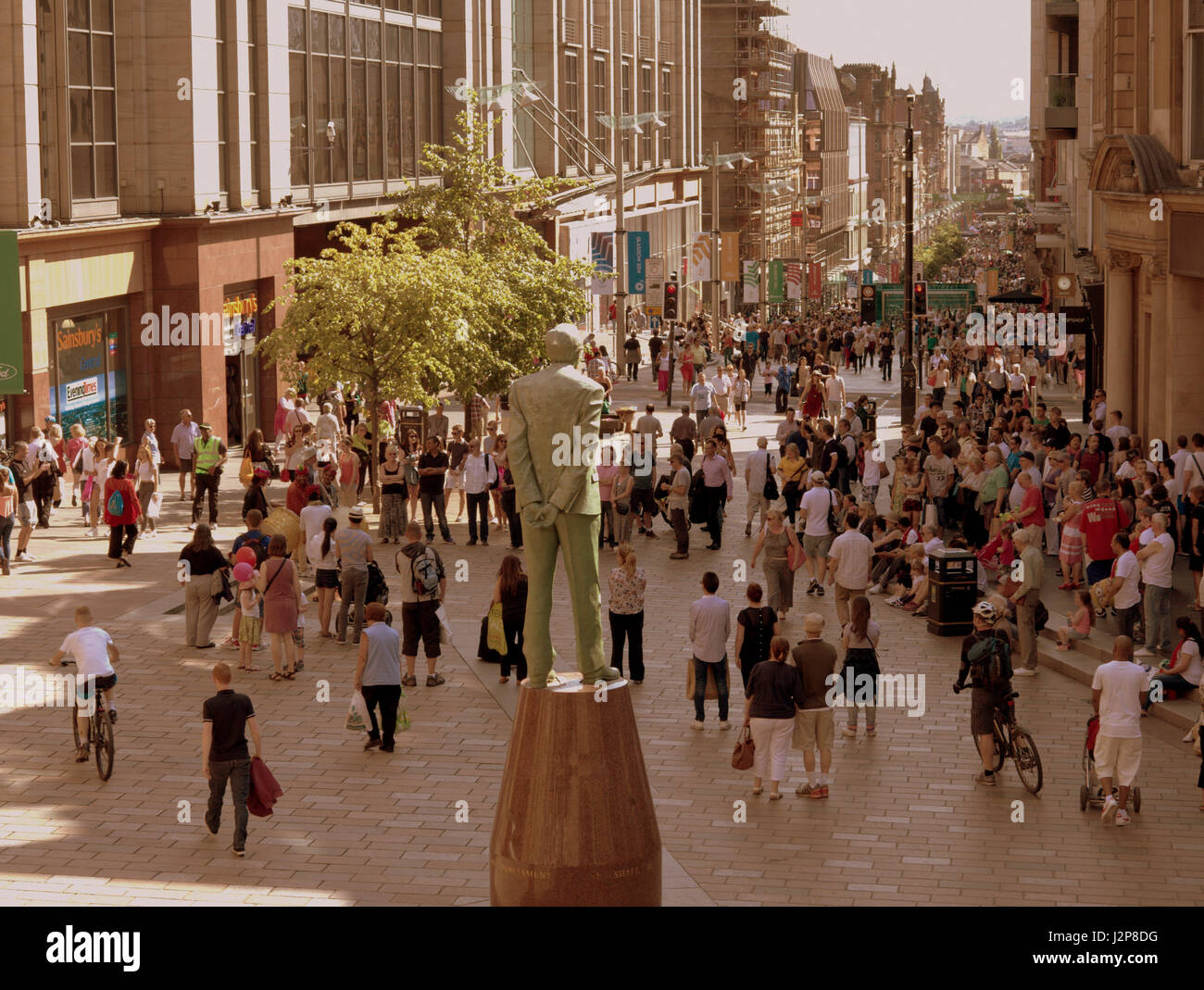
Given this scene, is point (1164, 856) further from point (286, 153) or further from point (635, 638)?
A: point (286, 153)

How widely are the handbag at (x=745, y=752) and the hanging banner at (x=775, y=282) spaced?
64316 mm

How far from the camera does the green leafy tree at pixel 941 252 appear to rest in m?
165

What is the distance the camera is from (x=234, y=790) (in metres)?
13.7

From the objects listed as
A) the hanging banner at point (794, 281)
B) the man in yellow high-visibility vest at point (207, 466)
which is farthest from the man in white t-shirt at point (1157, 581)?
the hanging banner at point (794, 281)

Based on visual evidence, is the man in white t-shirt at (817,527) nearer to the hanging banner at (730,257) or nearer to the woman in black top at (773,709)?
the woman in black top at (773,709)

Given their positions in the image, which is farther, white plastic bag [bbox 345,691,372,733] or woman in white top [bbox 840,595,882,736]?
woman in white top [bbox 840,595,882,736]

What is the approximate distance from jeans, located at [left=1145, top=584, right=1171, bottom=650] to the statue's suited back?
8.65 m

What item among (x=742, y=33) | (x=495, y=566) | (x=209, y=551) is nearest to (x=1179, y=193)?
(x=495, y=566)

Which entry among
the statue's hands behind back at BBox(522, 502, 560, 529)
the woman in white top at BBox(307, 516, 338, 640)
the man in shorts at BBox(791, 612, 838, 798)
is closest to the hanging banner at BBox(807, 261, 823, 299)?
the woman in white top at BBox(307, 516, 338, 640)

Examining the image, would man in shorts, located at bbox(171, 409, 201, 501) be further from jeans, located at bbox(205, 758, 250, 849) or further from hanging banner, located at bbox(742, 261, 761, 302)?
hanging banner, located at bbox(742, 261, 761, 302)

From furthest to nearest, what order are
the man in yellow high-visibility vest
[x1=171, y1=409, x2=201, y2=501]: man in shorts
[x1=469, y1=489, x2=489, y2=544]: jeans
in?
[x1=171, y1=409, x2=201, y2=501]: man in shorts < the man in yellow high-visibility vest < [x1=469, y1=489, x2=489, y2=544]: jeans

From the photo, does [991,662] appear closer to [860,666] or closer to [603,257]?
[860,666]

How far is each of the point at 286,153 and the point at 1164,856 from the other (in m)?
30.3

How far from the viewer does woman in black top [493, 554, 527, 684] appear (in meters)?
18.5
